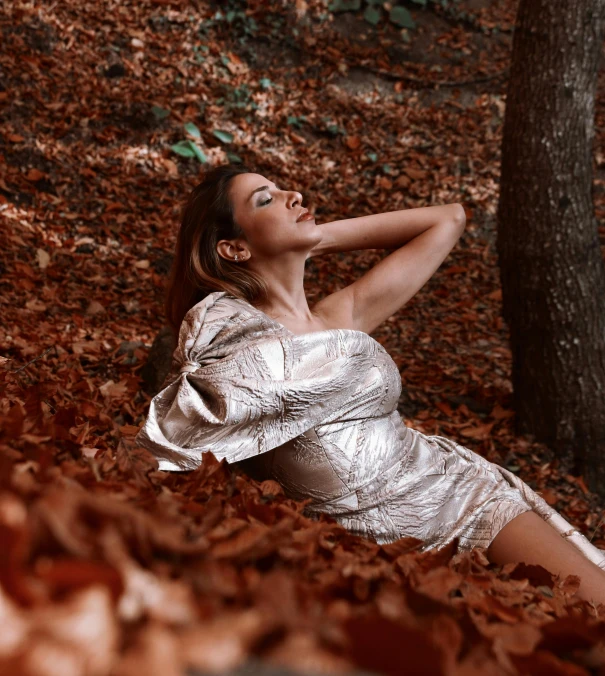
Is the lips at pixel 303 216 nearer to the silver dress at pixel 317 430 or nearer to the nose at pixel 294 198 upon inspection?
the nose at pixel 294 198

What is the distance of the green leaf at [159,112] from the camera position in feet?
24.2

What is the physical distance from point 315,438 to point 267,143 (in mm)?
5819

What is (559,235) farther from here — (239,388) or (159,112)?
(159,112)

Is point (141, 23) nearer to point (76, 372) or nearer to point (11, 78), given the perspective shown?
point (11, 78)

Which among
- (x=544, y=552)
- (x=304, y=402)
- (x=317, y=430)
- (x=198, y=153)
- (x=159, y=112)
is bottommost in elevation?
(x=544, y=552)

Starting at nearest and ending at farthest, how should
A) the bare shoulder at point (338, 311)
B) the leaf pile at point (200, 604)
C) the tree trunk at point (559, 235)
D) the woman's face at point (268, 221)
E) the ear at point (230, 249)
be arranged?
the leaf pile at point (200, 604), the woman's face at point (268, 221), the ear at point (230, 249), the bare shoulder at point (338, 311), the tree trunk at point (559, 235)

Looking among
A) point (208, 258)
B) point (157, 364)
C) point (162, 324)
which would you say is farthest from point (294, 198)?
point (162, 324)

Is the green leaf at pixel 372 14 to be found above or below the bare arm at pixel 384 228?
above

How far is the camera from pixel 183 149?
718 cm

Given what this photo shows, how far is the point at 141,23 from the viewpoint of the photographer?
333 inches

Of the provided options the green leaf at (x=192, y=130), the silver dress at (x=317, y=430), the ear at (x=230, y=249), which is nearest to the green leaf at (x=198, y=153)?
the green leaf at (x=192, y=130)

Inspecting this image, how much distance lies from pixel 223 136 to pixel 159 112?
0.72 m

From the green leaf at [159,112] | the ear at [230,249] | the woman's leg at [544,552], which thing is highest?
the green leaf at [159,112]

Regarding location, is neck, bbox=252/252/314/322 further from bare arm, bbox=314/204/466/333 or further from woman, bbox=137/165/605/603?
bare arm, bbox=314/204/466/333
